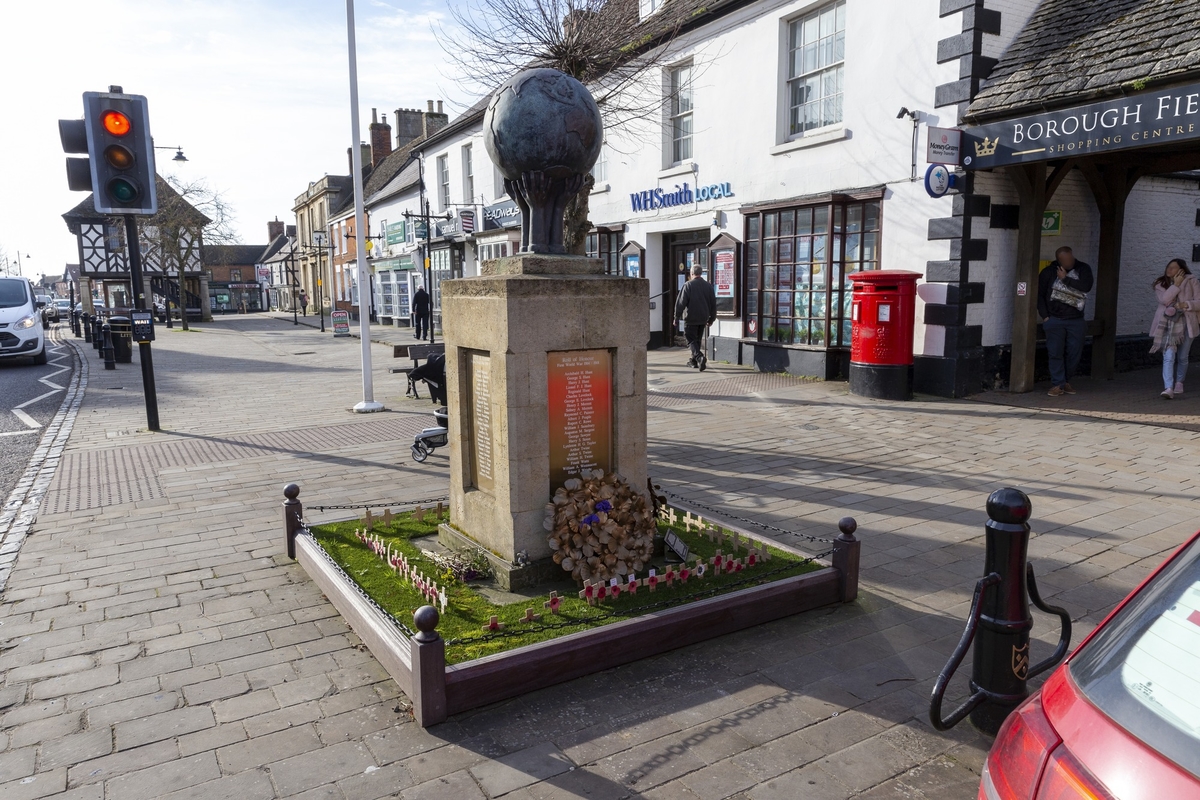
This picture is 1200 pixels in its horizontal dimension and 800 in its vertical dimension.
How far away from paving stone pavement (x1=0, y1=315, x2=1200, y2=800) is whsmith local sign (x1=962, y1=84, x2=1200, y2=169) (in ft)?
10.6

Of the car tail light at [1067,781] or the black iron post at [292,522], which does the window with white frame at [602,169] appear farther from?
the car tail light at [1067,781]

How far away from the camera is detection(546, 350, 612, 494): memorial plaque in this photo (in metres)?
4.62

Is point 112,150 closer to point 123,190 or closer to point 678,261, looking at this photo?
point 123,190

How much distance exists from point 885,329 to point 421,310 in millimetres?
16823

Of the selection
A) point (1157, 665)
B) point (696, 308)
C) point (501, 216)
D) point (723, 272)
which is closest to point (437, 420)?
point (696, 308)

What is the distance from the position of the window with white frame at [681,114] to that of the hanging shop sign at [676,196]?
71cm

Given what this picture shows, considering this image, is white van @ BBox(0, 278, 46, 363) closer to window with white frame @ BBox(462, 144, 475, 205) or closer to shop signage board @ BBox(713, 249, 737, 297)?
window with white frame @ BBox(462, 144, 475, 205)

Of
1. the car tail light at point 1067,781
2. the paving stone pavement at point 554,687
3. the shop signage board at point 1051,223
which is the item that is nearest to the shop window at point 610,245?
the shop signage board at point 1051,223

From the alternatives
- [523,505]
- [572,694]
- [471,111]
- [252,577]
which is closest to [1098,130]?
[523,505]

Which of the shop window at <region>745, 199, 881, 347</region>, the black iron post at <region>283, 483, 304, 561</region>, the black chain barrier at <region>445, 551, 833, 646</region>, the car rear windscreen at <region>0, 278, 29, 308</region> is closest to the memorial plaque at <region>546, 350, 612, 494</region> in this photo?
the black chain barrier at <region>445, 551, 833, 646</region>

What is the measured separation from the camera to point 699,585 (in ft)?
14.7

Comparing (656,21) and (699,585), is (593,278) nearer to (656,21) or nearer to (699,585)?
(699,585)

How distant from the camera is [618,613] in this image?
406 cm

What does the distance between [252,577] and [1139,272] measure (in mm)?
15275
